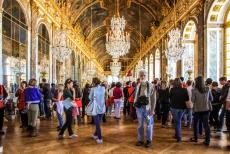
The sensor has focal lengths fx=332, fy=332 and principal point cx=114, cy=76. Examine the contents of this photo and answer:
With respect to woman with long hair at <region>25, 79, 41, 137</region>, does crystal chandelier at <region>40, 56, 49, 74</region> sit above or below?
above

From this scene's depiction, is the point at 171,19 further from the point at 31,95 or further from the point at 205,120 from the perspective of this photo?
the point at 205,120

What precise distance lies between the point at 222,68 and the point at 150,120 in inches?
348

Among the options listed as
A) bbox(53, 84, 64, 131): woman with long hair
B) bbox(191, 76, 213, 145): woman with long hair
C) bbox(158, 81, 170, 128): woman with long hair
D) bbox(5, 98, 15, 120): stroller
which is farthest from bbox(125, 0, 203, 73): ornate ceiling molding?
bbox(5, 98, 15, 120): stroller

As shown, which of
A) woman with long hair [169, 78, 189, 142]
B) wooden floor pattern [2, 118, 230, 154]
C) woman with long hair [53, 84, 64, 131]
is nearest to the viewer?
wooden floor pattern [2, 118, 230, 154]

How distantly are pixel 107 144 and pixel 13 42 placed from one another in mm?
7394

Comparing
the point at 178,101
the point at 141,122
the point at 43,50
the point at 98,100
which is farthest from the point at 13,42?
the point at 178,101

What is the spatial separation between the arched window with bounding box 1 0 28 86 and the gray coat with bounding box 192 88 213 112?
276 inches

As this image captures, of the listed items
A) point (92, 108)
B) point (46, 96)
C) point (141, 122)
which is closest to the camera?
point (141, 122)

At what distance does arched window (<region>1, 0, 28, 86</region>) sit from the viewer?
1192 centimetres

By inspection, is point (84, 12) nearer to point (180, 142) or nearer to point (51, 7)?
point (51, 7)

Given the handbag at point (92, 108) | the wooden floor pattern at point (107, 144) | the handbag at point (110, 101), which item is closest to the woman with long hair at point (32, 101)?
the wooden floor pattern at point (107, 144)

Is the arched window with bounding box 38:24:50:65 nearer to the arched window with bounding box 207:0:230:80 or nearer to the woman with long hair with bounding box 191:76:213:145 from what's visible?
the arched window with bounding box 207:0:230:80

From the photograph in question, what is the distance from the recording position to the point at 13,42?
13.0m

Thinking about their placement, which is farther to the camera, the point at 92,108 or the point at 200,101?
the point at 92,108
